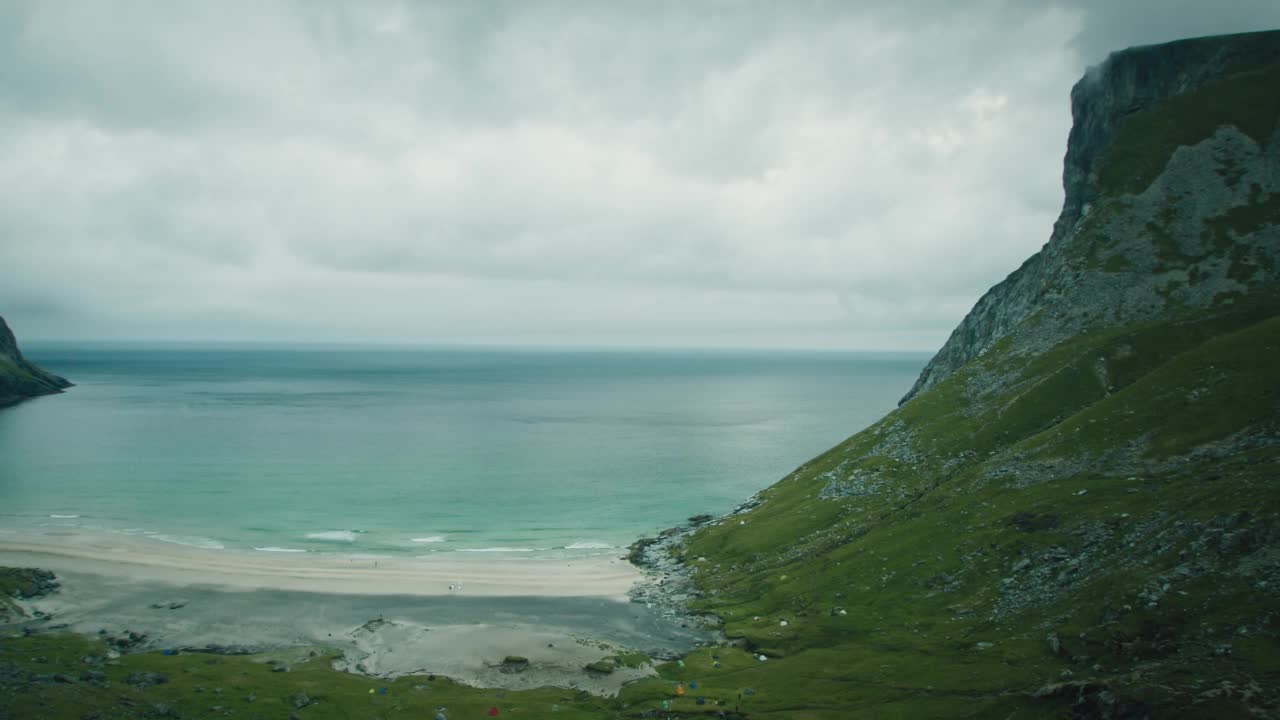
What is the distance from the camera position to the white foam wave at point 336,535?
109500 millimetres

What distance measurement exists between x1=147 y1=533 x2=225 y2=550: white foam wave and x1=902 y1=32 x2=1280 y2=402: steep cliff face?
121m

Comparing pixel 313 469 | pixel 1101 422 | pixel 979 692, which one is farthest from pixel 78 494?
pixel 1101 422

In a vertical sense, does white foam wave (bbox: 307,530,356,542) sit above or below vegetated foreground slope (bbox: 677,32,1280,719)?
below

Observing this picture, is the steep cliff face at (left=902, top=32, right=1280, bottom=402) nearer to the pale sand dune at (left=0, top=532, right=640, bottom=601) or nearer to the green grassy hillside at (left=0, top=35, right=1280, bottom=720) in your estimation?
the green grassy hillside at (left=0, top=35, right=1280, bottom=720)

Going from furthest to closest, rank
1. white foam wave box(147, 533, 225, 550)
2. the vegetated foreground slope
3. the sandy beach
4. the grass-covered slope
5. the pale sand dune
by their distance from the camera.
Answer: white foam wave box(147, 533, 225, 550) < the pale sand dune < the sandy beach < the vegetated foreground slope < the grass-covered slope

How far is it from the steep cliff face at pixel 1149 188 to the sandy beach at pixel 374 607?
75.9 meters

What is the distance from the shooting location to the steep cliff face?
356 ft

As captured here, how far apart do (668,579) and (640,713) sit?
35.4 metres

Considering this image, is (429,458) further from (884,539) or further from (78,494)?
(884,539)

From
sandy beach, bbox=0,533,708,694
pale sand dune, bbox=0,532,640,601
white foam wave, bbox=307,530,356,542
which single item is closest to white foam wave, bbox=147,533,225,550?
pale sand dune, bbox=0,532,640,601

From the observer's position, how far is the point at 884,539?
7669cm

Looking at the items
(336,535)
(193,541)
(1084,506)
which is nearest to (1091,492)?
(1084,506)

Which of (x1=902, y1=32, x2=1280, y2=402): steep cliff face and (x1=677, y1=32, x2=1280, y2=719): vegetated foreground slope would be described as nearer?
(x1=677, y1=32, x2=1280, y2=719): vegetated foreground slope

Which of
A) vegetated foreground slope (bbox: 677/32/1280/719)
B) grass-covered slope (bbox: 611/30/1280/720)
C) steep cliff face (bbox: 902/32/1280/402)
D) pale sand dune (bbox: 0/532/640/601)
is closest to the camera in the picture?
grass-covered slope (bbox: 611/30/1280/720)
